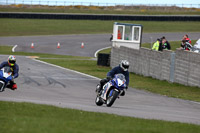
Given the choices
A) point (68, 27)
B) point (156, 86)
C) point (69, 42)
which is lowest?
point (69, 42)

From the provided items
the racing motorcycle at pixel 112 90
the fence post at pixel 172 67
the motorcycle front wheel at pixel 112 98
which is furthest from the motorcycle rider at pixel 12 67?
the fence post at pixel 172 67

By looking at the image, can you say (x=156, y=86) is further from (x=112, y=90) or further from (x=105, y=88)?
(x=112, y=90)

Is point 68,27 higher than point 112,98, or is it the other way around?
point 112,98

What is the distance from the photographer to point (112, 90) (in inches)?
528

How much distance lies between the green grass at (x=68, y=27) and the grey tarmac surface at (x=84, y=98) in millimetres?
35791

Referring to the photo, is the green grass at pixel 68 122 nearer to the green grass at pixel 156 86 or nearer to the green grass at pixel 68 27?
the green grass at pixel 156 86

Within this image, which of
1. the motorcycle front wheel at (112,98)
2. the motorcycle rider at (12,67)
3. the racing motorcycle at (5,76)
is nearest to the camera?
the motorcycle front wheel at (112,98)

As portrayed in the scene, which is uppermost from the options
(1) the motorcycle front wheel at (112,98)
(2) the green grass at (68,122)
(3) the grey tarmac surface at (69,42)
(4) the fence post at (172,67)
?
(2) the green grass at (68,122)

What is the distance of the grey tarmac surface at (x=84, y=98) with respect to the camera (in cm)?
1304

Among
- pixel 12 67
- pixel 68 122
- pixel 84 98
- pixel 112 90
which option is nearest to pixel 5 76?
pixel 12 67

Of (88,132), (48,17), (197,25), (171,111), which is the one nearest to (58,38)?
(48,17)

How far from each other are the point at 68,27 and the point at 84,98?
49.1 metres

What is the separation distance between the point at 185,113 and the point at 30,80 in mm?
10202

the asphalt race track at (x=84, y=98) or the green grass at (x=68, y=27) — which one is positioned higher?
the asphalt race track at (x=84, y=98)
